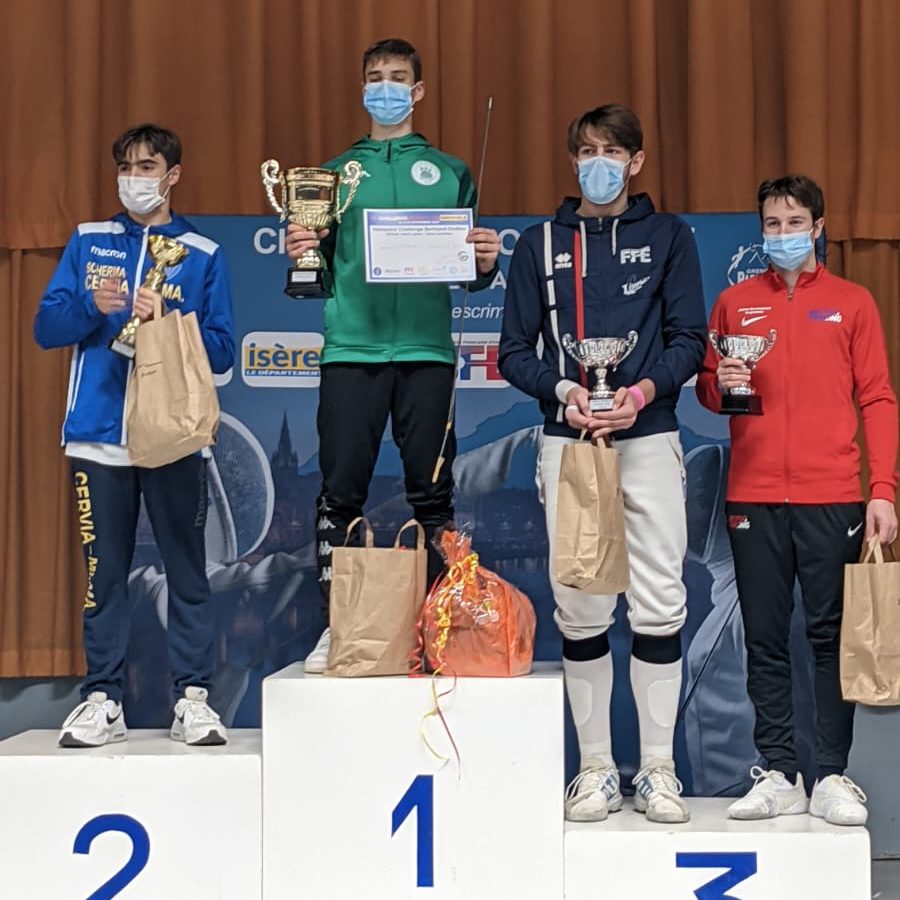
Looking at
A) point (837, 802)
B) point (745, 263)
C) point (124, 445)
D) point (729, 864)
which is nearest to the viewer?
point (729, 864)

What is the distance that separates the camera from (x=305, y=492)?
4066 mm

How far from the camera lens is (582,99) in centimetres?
414

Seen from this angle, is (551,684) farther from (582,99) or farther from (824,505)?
(582,99)

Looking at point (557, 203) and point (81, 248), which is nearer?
point (81, 248)

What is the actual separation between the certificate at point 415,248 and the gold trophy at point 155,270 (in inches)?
18.1

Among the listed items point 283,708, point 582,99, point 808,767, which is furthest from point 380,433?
point 808,767

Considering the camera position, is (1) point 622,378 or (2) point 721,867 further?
(1) point 622,378

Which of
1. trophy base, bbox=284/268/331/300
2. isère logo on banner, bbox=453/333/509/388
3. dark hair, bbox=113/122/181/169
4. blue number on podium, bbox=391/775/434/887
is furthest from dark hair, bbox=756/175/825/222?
blue number on podium, bbox=391/775/434/887

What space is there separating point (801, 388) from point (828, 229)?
0.89 meters

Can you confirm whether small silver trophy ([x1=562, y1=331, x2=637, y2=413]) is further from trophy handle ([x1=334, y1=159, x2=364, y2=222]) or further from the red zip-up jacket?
trophy handle ([x1=334, y1=159, x2=364, y2=222])

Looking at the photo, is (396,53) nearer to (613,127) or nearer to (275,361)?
(613,127)

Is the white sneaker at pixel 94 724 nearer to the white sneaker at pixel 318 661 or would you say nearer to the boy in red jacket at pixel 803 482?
the white sneaker at pixel 318 661

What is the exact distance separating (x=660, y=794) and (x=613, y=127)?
151 centimetres

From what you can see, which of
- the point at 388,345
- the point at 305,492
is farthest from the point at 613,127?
the point at 305,492
